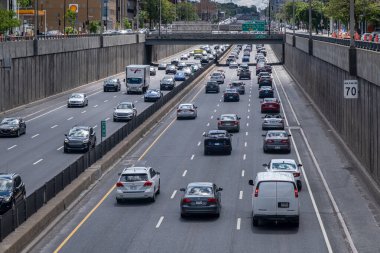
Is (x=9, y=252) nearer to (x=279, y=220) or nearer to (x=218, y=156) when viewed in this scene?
(x=279, y=220)

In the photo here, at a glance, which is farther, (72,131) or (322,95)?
(322,95)

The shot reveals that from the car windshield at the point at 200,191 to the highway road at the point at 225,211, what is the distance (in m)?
1.13

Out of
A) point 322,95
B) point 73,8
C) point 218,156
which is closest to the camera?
point 218,156

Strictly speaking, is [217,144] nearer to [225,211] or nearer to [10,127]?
[10,127]

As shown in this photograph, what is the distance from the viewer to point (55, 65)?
98375 mm

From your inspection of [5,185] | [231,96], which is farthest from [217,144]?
[231,96]

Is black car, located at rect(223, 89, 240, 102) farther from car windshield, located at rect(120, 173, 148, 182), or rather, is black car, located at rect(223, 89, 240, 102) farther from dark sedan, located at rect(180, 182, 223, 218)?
dark sedan, located at rect(180, 182, 223, 218)

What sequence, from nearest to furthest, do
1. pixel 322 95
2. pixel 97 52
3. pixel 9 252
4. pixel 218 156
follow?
1. pixel 9 252
2. pixel 218 156
3. pixel 322 95
4. pixel 97 52

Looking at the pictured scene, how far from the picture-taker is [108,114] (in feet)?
259

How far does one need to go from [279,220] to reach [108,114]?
4784cm

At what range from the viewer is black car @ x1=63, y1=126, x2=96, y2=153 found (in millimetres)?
54625

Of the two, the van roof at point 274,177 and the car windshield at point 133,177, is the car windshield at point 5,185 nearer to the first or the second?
the car windshield at point 133,177

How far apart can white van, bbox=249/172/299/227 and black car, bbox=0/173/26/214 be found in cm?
909

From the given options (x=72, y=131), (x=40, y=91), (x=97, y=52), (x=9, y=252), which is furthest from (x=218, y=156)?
(x=97, y=52)
